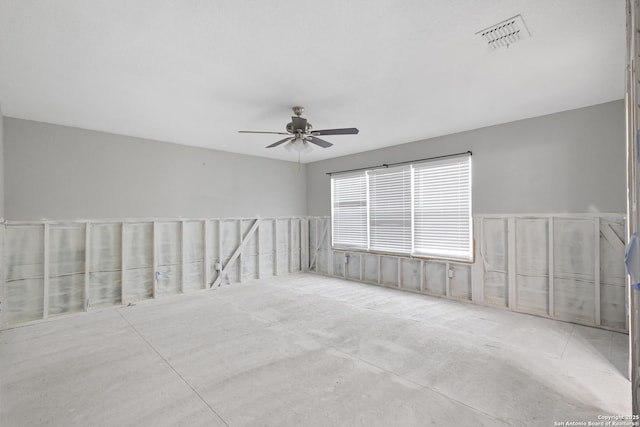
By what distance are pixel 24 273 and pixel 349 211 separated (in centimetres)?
595

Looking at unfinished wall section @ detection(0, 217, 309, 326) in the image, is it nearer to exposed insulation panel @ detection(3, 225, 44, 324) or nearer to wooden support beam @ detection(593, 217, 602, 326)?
exposed insulation panel @ detection(3, 225, 44, 324)

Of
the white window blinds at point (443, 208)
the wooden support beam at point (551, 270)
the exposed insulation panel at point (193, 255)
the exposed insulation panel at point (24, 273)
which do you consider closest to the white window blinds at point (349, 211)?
the white window blinds at point (443, 208)

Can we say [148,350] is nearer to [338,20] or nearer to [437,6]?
[338,20]

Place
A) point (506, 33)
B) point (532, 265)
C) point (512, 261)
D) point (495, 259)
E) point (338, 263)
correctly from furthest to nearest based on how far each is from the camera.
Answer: point (338, 263) → point (495, 259) → point (512, 261) → point (532, 265) → point (506, 33)

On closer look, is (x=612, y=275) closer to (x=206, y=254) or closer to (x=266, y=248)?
(x=266, y=248)

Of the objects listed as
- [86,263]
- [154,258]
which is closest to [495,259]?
[154,258]

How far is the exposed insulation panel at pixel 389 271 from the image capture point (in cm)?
632

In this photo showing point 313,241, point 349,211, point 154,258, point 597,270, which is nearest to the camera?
point 597,270

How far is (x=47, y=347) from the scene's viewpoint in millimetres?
3572

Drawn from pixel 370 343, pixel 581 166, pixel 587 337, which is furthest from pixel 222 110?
pixel 587 337

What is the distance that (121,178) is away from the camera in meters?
5.37

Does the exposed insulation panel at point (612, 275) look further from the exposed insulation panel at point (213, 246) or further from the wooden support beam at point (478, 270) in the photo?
the exposed insulation panel at point (213, 246)

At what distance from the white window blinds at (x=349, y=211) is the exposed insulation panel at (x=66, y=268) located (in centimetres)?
511

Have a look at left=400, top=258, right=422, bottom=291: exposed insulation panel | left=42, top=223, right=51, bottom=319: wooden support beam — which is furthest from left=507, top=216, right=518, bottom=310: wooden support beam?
left=42, top=223, right=51, bottom=319: wooden support beam
